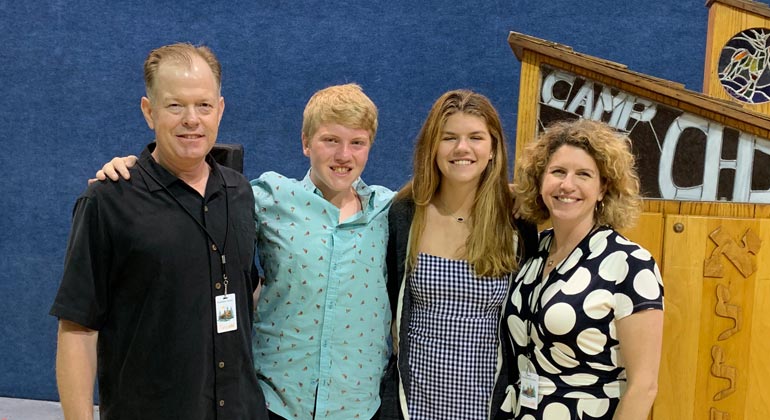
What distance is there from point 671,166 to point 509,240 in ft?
1.81

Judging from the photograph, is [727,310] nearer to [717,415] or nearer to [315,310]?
[717,415]

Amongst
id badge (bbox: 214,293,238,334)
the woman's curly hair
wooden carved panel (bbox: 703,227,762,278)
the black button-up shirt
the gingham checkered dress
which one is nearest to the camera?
the black button-up shirt

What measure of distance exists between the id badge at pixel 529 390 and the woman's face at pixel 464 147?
56 centimetres

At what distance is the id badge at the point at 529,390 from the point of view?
1647mm

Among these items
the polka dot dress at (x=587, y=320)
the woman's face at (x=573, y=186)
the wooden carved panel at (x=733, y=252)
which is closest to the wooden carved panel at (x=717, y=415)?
the wooden carved panel at (x=733, y=252)

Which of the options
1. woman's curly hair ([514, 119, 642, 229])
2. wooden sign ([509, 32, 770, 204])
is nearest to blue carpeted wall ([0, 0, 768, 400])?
wooden sign ([509, 32, 770, 204])

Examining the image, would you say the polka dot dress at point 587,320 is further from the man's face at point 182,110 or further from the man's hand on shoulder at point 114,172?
the man's hand on shoulder at point 114,172

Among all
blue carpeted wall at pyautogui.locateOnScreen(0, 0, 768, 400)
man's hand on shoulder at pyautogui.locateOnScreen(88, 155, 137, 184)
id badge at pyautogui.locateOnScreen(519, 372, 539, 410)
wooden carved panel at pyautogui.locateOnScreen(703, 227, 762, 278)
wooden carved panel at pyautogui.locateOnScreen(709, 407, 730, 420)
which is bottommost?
wooden carved panel at pyautogui.locateOnScreen(709, 407, 730, 420)

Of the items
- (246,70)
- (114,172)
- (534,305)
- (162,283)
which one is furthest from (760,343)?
(246,70)

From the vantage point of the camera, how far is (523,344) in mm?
1733

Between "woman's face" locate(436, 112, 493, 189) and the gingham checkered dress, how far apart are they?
25cm

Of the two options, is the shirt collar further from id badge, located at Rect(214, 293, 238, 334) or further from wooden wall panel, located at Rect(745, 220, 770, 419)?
wooden wall panel, located at Rect(745, 220, 770, 419)

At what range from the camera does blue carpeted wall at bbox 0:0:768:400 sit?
3.40 m

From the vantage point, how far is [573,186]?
5.41ft
